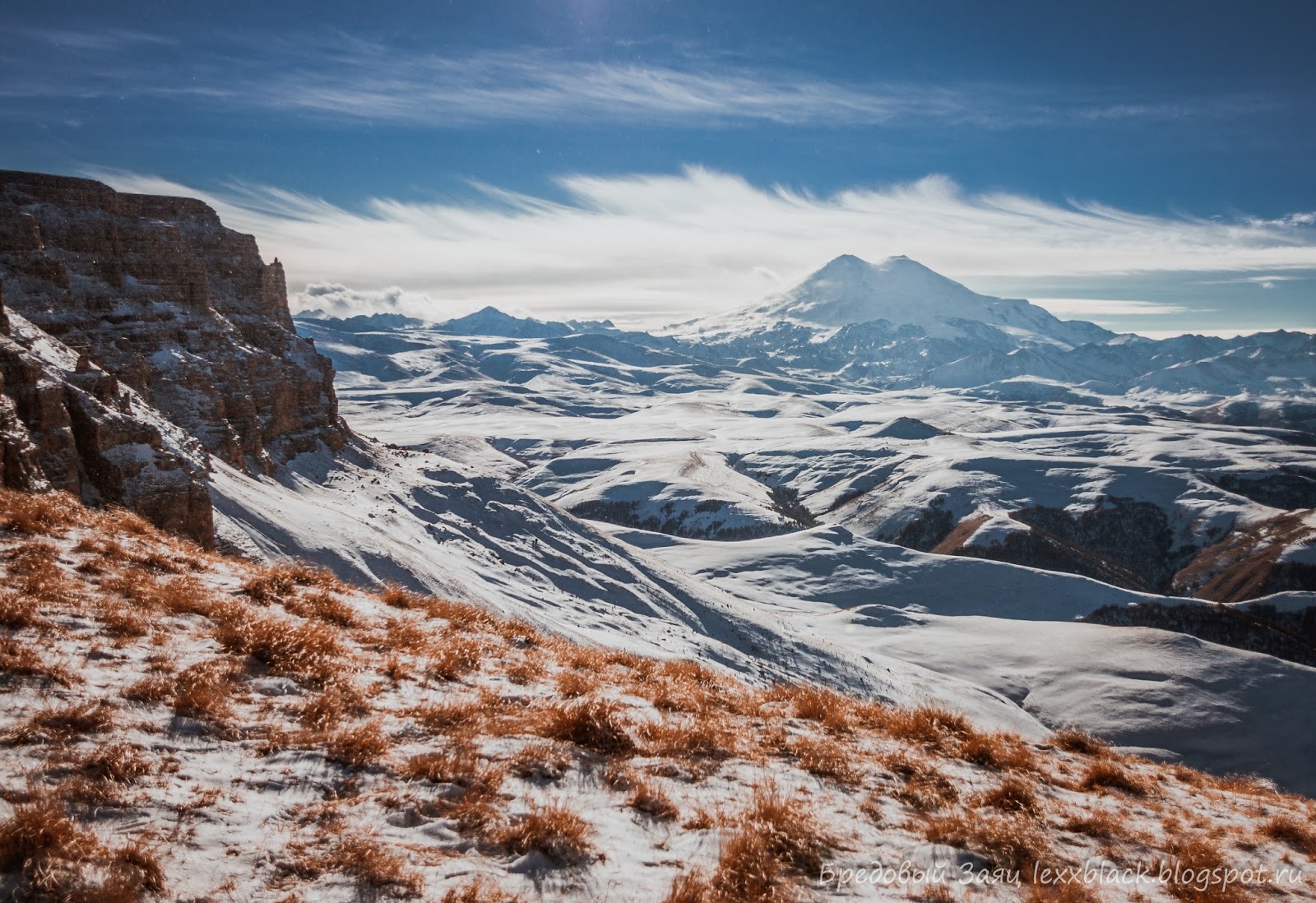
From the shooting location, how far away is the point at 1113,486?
19025 cm

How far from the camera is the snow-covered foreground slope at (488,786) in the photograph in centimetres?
498

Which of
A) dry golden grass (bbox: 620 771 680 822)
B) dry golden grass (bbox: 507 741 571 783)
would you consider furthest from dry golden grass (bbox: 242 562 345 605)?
dry golden grass (bbox: 620 771 680 822)

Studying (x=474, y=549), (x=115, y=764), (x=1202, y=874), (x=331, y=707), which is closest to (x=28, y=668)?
(x=115, y=764)

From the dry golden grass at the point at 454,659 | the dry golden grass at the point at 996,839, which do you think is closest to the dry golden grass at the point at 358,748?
the dry golden grass at the point at 454,659

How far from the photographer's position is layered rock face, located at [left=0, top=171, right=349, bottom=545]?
76.6ft

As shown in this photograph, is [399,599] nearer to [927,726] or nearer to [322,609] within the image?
[322,609]

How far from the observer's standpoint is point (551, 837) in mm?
5617

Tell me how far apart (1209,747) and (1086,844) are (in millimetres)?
70930

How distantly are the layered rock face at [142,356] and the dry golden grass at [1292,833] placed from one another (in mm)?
23775

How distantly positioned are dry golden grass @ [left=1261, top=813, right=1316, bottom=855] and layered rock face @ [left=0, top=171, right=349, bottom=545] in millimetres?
23775

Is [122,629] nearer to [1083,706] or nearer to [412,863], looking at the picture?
[412,863]

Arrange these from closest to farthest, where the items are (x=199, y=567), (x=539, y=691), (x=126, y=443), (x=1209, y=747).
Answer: (x=539, y=691), (x=199, y=567), (x=126, y=443), (x=1209, y=747)

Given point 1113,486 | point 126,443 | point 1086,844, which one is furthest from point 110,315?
point 1113,486

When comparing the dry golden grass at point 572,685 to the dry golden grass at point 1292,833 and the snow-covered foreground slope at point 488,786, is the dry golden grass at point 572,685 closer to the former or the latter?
the snow-covered foreground slope at point 488,786
